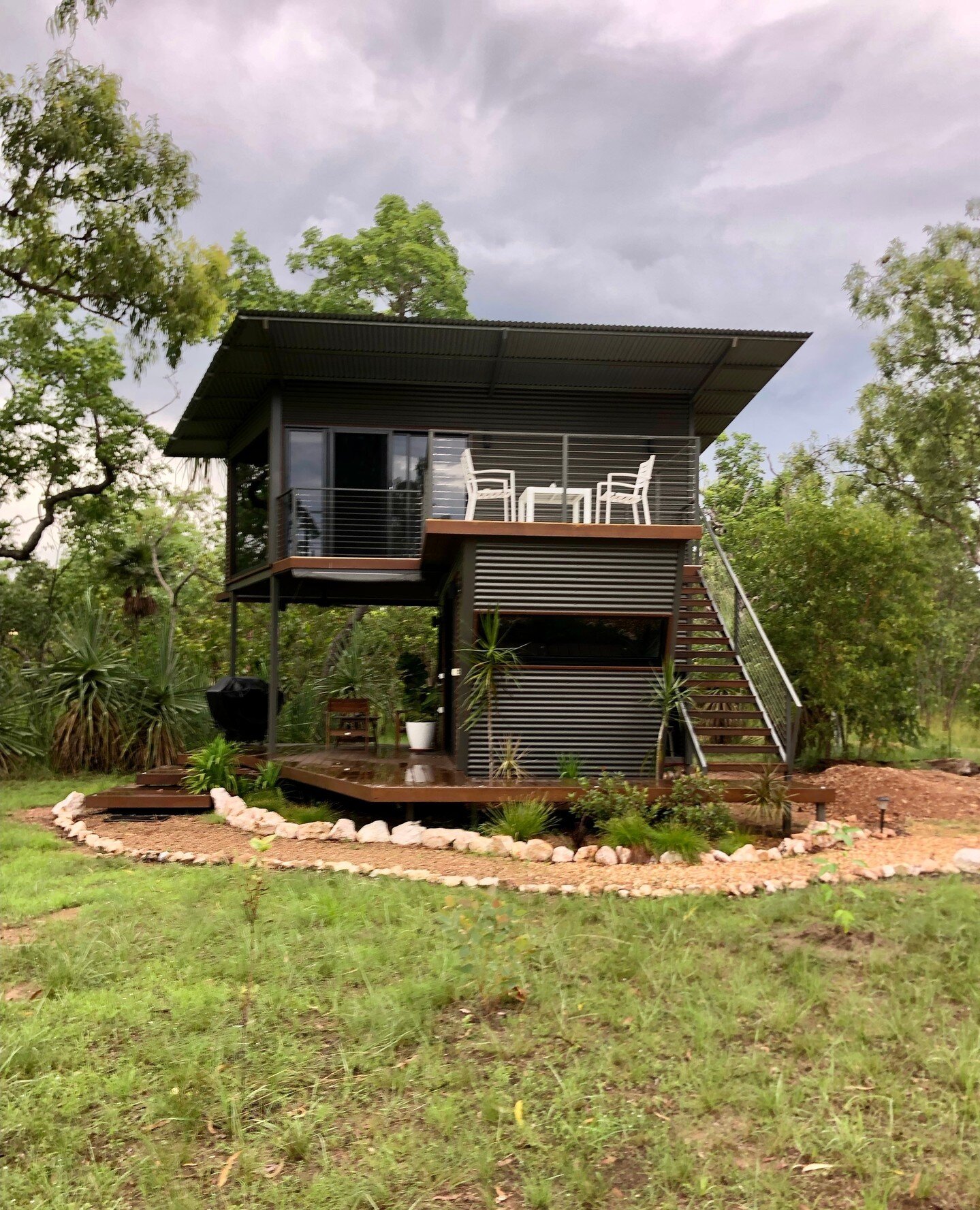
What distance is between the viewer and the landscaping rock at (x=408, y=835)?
879 centimetres

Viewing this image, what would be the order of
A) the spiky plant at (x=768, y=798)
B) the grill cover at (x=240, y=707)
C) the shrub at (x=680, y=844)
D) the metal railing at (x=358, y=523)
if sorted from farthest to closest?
the grill cover at (x=240, y=707), the metal railing at (x=358, y=523), the spiky plant at (x=768, y=798), the shrub at (x=680, y=844)

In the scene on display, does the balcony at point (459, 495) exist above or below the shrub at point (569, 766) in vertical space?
above

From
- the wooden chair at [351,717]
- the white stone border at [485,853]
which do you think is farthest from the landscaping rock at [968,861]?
the wooden chair at [351,717]

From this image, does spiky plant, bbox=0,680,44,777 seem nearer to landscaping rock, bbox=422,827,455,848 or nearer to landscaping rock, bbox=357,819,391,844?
landscaping rock, bbox=357,819,391,844

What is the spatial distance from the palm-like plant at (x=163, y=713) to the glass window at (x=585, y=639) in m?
6.49

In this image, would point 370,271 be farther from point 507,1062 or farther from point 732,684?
point 507,1062

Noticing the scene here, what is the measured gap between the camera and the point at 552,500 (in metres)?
12.6

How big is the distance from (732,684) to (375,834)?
15.8ft

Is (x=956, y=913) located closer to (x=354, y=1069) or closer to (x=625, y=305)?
(x=354, y=1069)

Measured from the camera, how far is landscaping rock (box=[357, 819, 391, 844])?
890 centimetres

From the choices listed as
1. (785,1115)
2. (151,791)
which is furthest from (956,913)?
(151,791)

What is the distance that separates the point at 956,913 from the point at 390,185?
21963 mm

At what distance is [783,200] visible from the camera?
19.9 metres

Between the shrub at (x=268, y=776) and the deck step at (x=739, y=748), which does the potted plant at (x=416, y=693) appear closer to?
the shrub at (x=268, y=776)
